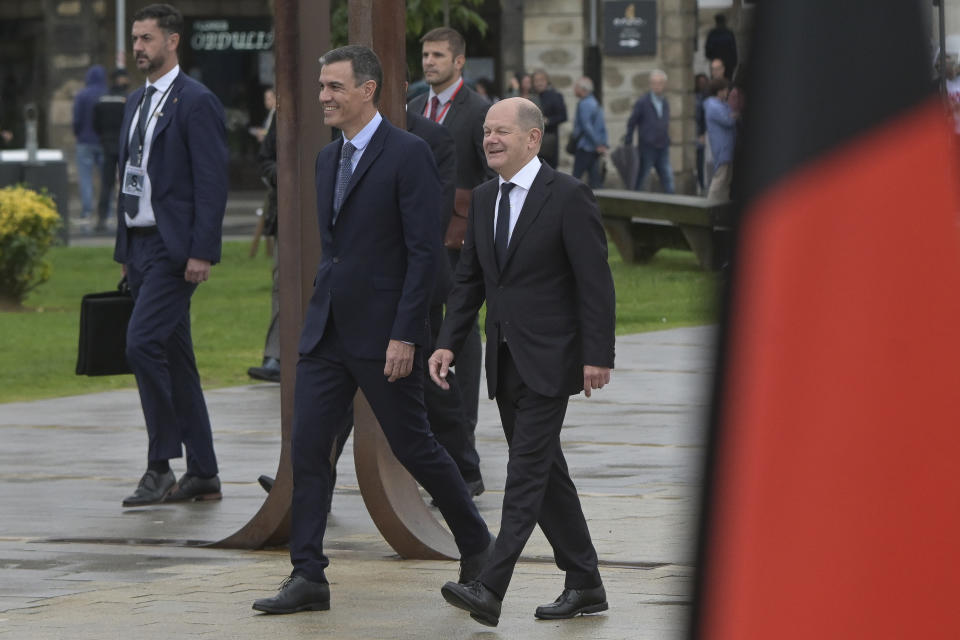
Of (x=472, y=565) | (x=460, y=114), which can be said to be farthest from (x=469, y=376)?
(x=472, y=565)

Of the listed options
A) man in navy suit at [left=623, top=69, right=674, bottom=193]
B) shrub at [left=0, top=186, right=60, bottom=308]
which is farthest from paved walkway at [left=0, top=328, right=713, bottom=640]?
man in navy suit at [left=623, top=69, right=674, bottom=193]

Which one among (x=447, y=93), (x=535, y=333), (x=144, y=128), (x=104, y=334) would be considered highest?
(x=447, y=93)

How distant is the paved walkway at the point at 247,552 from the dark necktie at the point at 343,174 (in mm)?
1213

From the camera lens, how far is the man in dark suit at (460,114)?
836 cm

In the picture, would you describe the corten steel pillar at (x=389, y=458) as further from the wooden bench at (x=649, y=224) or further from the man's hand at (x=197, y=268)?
the wooden bench at (x=649, y=224)

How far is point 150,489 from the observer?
8.12 meters

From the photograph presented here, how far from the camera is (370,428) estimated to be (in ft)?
22.4

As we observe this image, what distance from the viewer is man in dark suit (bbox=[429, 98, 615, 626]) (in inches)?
217

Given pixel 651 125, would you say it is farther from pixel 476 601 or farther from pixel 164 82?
pixel 476 601

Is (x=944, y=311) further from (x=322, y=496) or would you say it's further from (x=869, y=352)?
(x=322, y=496)

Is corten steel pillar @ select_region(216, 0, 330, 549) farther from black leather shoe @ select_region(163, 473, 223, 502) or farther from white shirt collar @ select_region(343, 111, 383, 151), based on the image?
black leather shoe @ select_region(163, 473, 223, 502)

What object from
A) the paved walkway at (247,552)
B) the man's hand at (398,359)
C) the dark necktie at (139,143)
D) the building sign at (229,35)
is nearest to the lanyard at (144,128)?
the dark necktie at (139,143)

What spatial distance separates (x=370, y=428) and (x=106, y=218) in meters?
22.9

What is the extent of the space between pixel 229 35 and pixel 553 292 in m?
33.9
